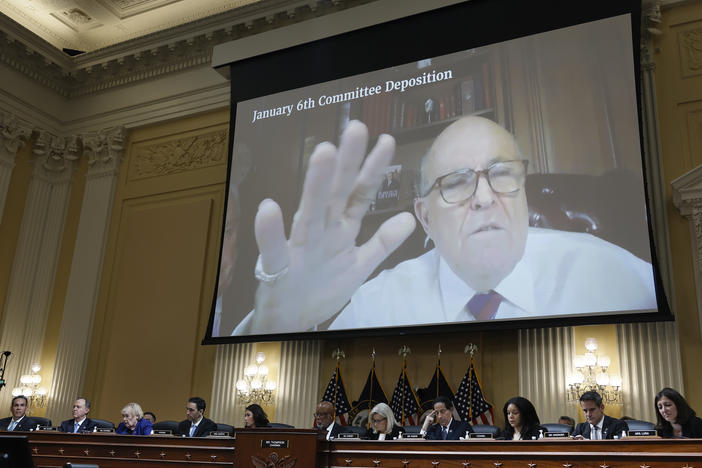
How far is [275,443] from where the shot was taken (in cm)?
550

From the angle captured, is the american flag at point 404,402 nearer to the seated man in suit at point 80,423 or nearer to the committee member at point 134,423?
the committee member at point 134,423

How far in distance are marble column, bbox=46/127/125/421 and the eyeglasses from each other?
5.58 m

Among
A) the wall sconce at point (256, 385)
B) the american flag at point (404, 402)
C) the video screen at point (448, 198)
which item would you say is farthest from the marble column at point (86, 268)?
the american flag at point (404, 402)

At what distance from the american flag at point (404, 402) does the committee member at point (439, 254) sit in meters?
0.75

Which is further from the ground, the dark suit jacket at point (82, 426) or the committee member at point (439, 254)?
the committee member at point (439, 254)

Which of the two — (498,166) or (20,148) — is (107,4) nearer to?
(20,148)

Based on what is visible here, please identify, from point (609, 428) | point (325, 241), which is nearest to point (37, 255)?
point (325, 241)

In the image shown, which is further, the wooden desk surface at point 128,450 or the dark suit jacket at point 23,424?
the dark suit jacket at point 23,424

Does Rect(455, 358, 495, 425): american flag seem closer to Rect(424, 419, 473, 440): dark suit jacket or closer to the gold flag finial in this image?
the gold flag finial

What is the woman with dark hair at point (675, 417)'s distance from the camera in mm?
4863

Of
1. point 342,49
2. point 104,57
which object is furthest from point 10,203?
point 342,49

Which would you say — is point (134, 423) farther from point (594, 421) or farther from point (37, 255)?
point (37, 255)

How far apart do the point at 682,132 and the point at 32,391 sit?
929 centimetres

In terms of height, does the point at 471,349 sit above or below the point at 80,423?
above
